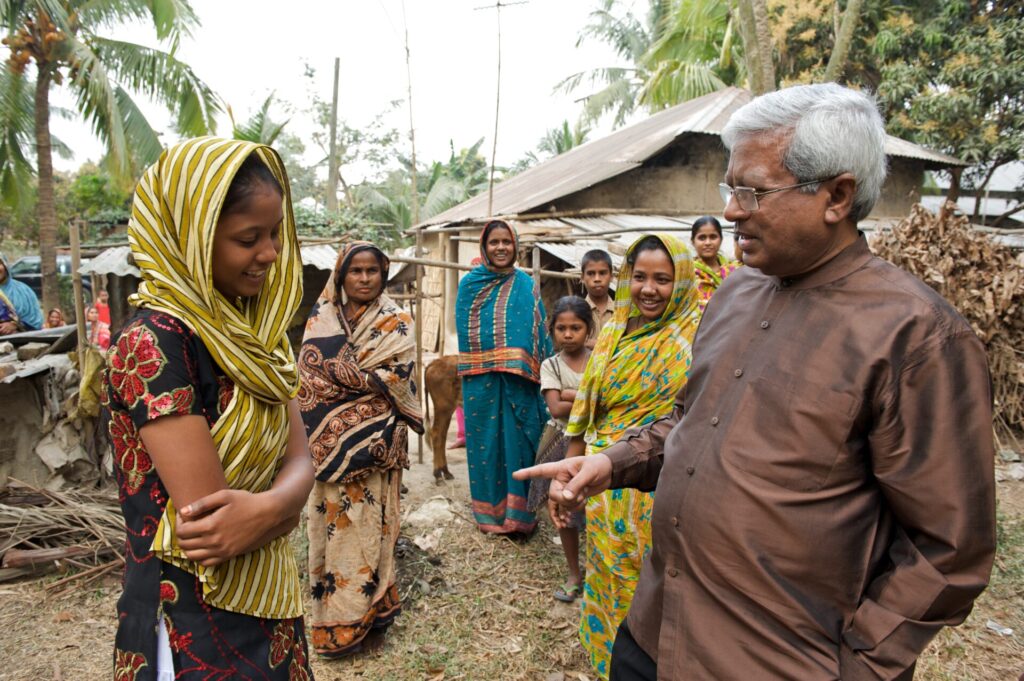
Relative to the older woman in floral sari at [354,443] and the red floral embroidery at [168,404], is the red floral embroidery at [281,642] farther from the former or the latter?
the older woman in floral sari at [354,443]

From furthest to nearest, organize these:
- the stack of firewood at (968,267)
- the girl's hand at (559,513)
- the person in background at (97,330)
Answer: the person in background at (97,330)
the stack of firewood at (968,267)
the girl's hand at (559,513)

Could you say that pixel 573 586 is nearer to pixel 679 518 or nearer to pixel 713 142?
pixel 679 518

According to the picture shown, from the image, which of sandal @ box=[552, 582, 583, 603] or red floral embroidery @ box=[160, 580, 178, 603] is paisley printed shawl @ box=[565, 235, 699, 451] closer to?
sandal @ box=[552, 582, 583, 603]

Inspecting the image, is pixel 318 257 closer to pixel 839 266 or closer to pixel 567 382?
pixel 567 382

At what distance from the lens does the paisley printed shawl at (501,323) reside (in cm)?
482

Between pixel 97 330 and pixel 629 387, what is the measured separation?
849cm

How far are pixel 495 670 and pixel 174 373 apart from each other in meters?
2.65

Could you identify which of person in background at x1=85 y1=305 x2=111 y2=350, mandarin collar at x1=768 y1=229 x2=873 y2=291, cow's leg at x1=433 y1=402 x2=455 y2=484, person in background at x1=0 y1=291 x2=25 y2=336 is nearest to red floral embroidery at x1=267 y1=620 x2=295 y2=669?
mandarin collar at x1=768 y1=229 x2=873 y2=291

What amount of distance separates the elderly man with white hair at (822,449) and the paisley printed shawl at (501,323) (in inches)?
128

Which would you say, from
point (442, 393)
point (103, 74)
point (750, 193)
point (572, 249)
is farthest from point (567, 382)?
point (103, 74)

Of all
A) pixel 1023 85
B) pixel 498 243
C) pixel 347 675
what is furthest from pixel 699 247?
pixel 1023 85

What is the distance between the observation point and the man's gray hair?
4.55ft

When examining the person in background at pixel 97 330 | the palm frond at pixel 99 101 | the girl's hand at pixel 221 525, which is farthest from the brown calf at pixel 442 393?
the palm frond at pixel 99 101

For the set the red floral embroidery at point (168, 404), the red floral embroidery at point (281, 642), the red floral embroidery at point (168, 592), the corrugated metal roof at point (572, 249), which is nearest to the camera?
the red floral embroidery at point (168, 404)
